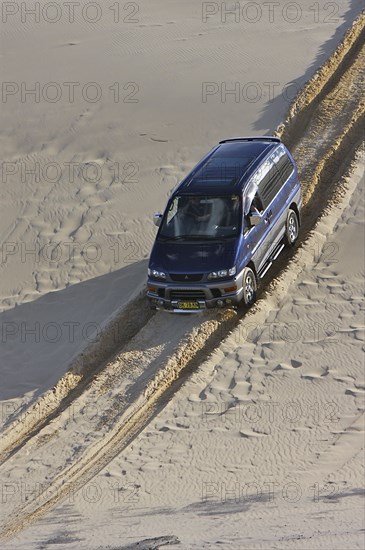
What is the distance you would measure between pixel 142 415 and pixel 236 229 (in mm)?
3533

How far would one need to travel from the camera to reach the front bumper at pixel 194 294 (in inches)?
592

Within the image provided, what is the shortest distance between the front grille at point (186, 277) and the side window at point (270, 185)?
77.5 inches

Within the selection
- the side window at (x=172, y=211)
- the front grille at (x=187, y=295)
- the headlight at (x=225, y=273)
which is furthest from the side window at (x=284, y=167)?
Result: the front grille at (x=187, y=295)

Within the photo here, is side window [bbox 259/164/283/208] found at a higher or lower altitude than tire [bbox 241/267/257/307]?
higher

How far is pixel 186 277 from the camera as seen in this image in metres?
15.1

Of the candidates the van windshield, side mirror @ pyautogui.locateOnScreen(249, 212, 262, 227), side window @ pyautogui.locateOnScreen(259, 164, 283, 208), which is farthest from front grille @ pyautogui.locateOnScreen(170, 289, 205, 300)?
side window @ pyautogui.locateOnScreen(259, 164, 283, 208)

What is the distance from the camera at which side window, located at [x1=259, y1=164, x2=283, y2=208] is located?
16266mm

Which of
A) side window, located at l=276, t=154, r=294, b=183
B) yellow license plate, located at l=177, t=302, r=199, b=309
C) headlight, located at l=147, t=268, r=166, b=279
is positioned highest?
side window, located at l=276, t=154, r=294, b=183

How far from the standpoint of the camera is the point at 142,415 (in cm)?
1390

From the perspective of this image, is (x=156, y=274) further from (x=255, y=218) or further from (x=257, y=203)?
(x=257, y=203)

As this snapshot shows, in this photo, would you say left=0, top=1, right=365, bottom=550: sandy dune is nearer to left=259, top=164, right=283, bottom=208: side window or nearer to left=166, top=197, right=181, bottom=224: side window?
left=259, top=164, right=283, bottom=208: side window

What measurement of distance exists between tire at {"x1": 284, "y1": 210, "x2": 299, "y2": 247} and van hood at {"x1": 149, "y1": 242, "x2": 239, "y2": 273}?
193cm

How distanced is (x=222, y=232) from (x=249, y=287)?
100 centimetres

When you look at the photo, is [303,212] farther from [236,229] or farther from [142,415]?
[142,415]
